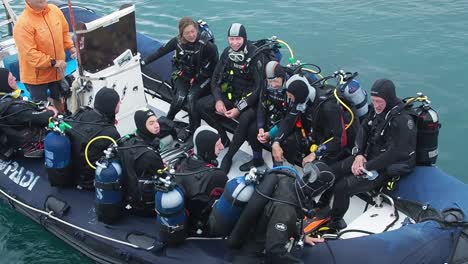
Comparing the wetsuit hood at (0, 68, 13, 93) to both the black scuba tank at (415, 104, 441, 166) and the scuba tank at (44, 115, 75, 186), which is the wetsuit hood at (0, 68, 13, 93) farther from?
the black scuba tank at (415, 104, 441, 166)

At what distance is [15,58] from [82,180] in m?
2.74

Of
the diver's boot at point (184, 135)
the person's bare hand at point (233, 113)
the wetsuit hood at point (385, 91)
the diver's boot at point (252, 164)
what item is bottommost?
the diver's boot at point (252, 164)

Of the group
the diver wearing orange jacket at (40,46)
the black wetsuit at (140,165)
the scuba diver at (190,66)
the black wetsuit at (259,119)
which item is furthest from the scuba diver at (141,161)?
the diver wearing orange jacket at (40,46)

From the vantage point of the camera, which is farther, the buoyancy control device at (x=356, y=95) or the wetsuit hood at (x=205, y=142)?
the buoyancy control device at (x=356, y=95)

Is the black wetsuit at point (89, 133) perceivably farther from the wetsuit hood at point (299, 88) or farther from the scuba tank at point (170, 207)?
the wetsuit hood at point (299, 88)

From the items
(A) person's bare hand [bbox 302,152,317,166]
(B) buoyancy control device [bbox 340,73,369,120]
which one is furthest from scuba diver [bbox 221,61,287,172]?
(B) buoyancy control device [bbox 340,73,369,120]

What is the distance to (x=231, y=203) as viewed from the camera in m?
3.69

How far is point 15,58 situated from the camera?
684cm

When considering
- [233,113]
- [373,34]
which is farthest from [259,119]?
[373,34]

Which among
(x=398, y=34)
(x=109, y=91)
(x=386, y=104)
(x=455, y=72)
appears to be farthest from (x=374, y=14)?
(x=109, y=91)

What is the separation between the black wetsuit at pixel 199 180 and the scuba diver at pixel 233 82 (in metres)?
1.48

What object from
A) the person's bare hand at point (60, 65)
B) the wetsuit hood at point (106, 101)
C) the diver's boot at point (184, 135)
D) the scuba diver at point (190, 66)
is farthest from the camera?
the diver's boot at point (184, 135)

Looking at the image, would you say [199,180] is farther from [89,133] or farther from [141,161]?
[89,133]

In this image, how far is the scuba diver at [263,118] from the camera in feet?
16.2
